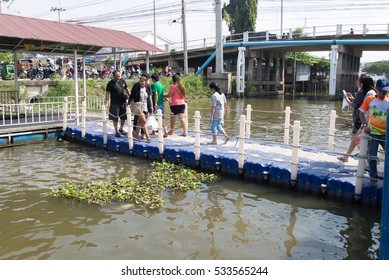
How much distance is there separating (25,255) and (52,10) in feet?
184

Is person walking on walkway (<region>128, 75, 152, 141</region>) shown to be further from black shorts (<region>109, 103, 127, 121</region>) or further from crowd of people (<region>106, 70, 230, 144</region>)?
black shorts (<region>109, 103, 127, 121</region>)

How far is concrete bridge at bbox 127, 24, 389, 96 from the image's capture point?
34719mm

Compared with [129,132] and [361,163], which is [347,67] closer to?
[129,132]

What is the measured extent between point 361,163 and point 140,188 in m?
4.03

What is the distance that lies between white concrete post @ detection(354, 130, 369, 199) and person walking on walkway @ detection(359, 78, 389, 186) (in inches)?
4.0

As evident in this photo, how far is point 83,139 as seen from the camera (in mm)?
12836

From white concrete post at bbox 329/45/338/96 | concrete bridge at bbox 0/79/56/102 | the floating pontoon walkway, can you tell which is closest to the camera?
the floating pontoon walkway

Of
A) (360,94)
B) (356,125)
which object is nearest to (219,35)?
(356,125)

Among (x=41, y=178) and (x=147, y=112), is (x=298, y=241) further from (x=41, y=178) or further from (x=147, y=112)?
(x=147, y=112)

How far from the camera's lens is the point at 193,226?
631 centimetres

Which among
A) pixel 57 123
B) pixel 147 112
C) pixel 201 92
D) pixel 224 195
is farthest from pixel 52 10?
pixel 224 195

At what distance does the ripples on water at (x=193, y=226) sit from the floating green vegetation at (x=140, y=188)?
0.23 meters

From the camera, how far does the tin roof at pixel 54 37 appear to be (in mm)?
12078

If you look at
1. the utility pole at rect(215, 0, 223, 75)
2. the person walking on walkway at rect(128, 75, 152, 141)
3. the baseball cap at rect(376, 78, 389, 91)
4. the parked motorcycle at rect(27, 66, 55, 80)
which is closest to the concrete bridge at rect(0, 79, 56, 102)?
the parked motorcycle at rect(27, 66, 55, 80)
